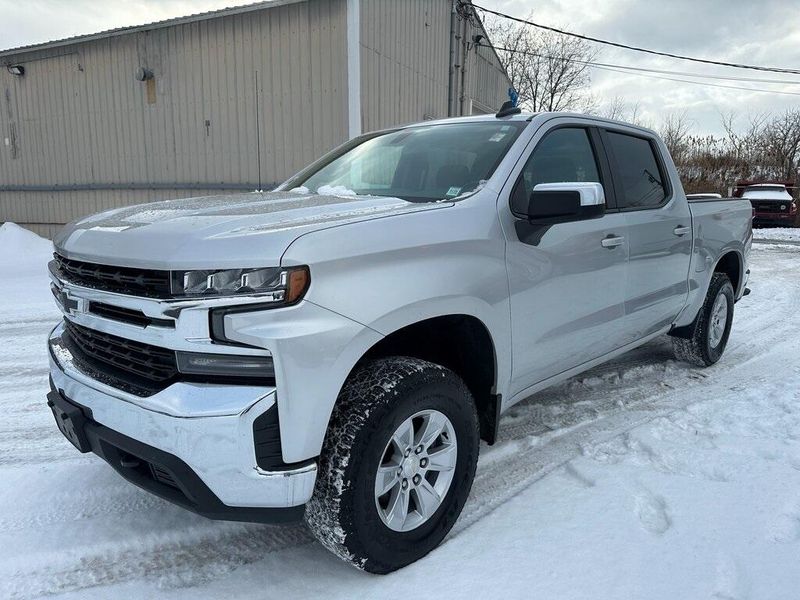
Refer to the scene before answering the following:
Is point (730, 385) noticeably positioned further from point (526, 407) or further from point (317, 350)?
point (317, 350)

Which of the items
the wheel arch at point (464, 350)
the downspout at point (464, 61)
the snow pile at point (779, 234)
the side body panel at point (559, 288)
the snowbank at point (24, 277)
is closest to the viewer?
the wheel arch at point (464, 350)

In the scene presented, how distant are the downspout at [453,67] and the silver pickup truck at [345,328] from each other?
36.4 feet

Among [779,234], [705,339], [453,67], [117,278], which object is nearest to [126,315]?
[117,278]

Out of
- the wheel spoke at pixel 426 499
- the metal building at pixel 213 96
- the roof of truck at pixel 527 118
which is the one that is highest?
the metal building at pixel 213 96

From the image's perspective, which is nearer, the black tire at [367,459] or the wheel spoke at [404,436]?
the black tire at [367,459]

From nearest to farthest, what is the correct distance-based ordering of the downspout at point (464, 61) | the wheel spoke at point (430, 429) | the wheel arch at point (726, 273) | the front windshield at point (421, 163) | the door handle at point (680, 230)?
the wheel spoke at point (430, 429) → the front windshield at point (421, 163) → the door handle at point (680, 230) → the wheel arch at point (726, 273) → the downspout at point (464, 61)

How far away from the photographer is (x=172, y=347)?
1906 mm

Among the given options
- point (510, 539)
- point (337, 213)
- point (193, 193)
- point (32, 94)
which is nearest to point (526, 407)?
point (510, 539)

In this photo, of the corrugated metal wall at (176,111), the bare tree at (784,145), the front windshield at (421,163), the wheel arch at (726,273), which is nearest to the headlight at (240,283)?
the front windshield at (421,163)

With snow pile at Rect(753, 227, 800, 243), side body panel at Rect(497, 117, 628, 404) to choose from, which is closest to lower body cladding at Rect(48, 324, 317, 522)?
side body panel at Rect(497, 117, 628, 404)

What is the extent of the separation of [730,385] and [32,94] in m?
15.3

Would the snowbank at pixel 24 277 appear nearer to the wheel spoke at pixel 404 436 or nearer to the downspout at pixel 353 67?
the downspout at pixel 353 67

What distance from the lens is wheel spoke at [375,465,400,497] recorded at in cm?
216

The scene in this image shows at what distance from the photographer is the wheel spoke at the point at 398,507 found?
7.34ft
